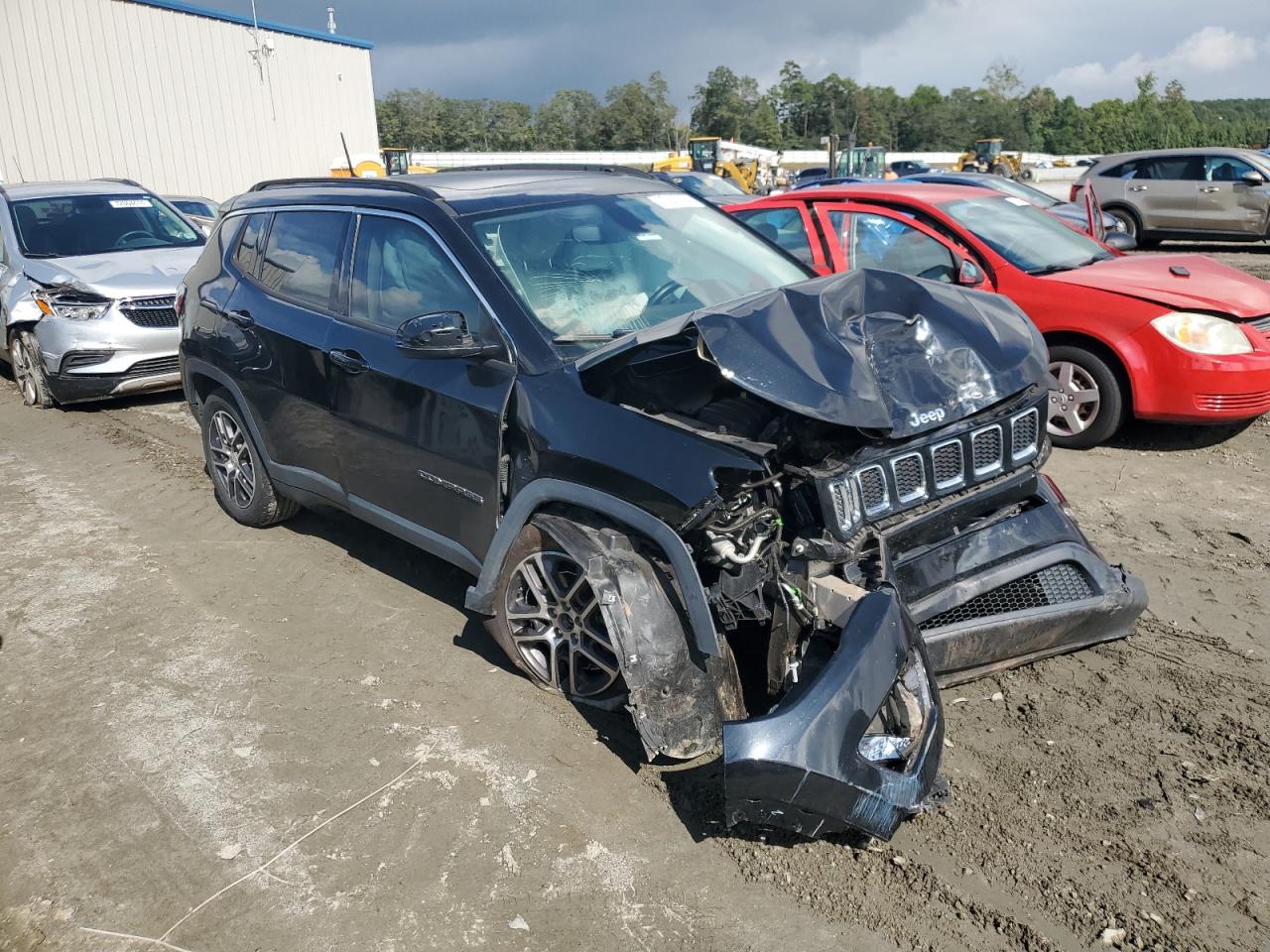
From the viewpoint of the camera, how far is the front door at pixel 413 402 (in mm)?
3727

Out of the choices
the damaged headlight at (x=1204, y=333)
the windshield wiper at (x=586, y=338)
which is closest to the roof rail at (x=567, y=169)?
the windshield wiper at (x=586, y=338)

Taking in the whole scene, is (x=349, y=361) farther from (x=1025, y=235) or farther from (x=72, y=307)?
(x=72, y=307)

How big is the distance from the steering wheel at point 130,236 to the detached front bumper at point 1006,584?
860cm

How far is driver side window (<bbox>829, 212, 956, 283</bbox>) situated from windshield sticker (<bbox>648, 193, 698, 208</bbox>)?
2.19 m

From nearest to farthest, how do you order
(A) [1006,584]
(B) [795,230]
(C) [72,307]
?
(A) [1006,584]
(B) [795,230]
(C) [72,307]

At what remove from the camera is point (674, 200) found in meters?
4.65

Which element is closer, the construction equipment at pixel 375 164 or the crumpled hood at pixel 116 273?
the crumpled hood at pixel 116 273

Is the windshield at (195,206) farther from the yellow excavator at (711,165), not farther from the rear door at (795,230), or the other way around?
the yellow excavator at (711,165)

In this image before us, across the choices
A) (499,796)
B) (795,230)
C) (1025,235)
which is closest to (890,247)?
(795,230)

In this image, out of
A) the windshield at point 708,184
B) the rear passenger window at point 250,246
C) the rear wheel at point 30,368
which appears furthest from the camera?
the windshield at point 708,184

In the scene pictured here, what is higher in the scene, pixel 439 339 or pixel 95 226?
pixel 95 226

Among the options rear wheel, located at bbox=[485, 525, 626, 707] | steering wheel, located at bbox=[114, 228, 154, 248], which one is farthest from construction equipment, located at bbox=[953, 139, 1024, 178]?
rear wheel, located at bbox=[485, 525, 626, 707]

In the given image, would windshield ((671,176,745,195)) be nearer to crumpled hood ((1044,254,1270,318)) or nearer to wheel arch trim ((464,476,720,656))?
crumpled hood ((1044,254,1270,318))

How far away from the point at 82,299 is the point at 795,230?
5896mm
